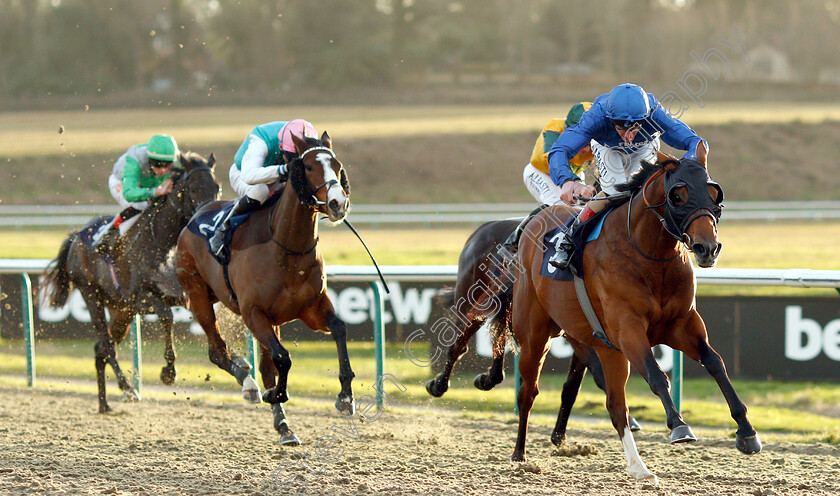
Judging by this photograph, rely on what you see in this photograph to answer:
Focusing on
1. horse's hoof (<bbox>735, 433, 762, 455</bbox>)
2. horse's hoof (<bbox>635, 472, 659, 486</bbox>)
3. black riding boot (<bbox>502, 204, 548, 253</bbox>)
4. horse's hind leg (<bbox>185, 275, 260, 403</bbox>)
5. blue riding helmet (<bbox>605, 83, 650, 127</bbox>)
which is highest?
blue riding helmet (<bbox>605, 83, 650, 127</bbox>)

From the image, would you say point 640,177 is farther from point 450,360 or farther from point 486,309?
point 450,360

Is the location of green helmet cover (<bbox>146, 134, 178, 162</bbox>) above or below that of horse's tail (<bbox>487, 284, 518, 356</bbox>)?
above

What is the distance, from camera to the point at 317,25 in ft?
105

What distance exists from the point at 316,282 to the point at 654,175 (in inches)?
77.3

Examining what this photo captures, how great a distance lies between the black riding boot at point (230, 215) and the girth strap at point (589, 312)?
6.61 ft

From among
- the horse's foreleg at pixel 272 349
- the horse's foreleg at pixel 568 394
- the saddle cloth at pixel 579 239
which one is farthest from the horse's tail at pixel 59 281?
the saddle cloth at pixel 579 239

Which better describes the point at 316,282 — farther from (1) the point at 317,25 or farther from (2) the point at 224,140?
(1) the point at 317,25

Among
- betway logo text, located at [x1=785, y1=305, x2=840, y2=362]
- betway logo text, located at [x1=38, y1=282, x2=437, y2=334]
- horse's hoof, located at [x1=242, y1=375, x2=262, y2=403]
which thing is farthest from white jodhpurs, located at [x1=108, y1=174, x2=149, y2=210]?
betway logo text, located at [x1=785, y1=305, x2=840, y2=362]

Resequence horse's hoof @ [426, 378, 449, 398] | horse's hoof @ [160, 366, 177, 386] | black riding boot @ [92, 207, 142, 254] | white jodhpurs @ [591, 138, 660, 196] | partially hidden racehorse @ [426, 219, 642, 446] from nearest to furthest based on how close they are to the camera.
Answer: white jodhpurs @ [591, 138, 660, 196] < partially hidden racehorse @ [426, 219, 642, 446] < horse's hoof @ [426, 378, 449, 398] < horse's hoof @ [160, 366, 177, 386] < black riding boot @ [92, 207, 142, 254]

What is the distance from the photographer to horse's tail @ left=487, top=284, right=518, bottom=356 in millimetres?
5168

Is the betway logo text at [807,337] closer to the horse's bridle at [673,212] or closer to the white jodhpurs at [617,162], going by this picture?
the white jodhpurs at [617,162]

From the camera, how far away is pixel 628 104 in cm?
397

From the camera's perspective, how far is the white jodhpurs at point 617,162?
440 centimetres

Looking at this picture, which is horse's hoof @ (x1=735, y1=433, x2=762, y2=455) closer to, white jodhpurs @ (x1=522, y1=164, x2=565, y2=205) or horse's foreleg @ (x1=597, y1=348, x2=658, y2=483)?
horse's foreleg @ (x1=597, y1=348, x2=658, y2=483)
